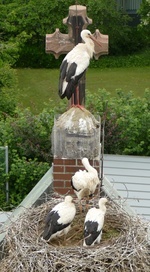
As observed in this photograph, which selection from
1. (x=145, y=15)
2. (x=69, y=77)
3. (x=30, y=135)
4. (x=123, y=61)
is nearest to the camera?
(x=69, y=77)

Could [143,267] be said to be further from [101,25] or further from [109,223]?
[101,25]

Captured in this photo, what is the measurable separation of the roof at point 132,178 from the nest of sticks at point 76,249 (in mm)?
2268

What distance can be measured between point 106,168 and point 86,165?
409 centimetres

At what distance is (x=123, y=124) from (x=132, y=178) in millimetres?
2081

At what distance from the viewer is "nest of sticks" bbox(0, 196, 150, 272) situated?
20.7ft

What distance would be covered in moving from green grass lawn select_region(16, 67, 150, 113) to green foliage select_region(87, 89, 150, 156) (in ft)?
36.5

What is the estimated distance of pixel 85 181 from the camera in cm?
713

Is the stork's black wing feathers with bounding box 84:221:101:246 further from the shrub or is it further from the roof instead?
the shrub

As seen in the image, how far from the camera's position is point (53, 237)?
666 cm

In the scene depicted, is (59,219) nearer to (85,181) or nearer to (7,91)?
(85,181)

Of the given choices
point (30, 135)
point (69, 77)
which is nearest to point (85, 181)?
point (69, 77)

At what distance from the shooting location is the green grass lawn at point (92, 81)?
2550cm

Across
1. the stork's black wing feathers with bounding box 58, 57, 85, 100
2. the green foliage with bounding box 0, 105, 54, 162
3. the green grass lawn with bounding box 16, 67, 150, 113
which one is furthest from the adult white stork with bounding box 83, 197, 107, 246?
the green grass lawn with bounding box 16, 67, 150, 113

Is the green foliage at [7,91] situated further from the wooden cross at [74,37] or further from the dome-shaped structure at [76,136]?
the dome-shaped structure at [76,136]
